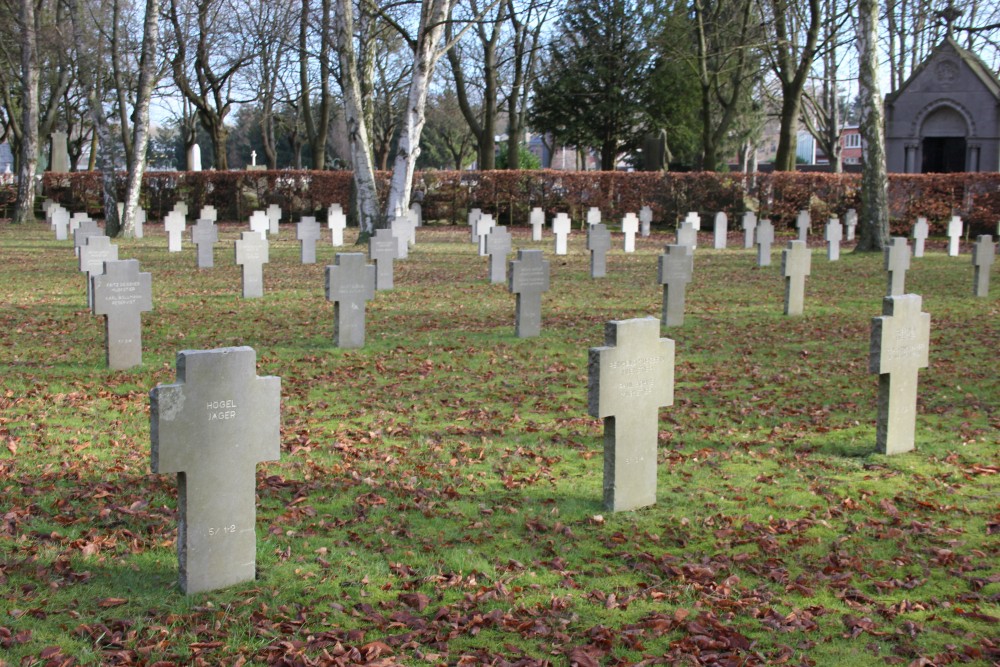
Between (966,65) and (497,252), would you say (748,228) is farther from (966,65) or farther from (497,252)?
(966,65)

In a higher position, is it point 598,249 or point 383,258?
point 598,249

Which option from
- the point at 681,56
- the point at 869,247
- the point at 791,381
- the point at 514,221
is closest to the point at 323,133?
the point at 514,221

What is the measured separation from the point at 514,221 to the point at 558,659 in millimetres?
32733

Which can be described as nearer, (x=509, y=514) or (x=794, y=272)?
(x=509, y=514)

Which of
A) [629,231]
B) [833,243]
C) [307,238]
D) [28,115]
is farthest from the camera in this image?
[28,115]

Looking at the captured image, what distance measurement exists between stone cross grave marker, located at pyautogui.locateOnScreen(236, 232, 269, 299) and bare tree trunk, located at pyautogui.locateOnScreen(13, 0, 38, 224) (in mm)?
18944

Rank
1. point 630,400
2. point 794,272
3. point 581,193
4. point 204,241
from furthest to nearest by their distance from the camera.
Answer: point 581,193 < point 204,241 < point 794,272 < point 630,400

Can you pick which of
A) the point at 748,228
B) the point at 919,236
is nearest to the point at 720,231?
the point at 748,228

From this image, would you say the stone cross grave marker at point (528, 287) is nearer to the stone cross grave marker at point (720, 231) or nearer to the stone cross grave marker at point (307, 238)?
the stone cross grave marker at point (307, 238)

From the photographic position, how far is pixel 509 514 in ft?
20.2

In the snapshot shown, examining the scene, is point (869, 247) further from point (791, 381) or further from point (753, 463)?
point (753, 463)

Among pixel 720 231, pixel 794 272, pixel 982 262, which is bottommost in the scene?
pixel 794 272

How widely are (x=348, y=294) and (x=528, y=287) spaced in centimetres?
214

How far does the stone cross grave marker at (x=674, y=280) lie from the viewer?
1284 centimetres
